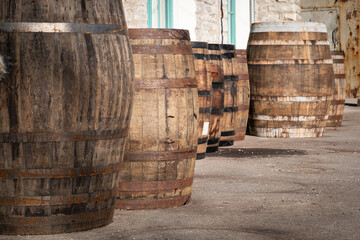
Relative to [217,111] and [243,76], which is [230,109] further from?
[217,111]

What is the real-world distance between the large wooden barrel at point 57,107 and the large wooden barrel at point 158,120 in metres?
0.59

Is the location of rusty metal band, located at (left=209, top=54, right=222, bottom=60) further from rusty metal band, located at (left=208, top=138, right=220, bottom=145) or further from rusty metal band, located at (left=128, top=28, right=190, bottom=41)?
rusty metal band, located at (left=128, top=28, right=190, bottom=41)

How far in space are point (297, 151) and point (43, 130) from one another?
4271 mm

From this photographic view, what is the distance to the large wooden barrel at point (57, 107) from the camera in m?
3.50

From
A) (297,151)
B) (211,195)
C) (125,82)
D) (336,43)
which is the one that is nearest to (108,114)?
(125,82)

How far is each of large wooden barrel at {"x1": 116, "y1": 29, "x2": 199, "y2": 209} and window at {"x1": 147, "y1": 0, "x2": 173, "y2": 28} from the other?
13.0 ft

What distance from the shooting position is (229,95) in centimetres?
753

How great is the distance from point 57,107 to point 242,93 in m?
4.68

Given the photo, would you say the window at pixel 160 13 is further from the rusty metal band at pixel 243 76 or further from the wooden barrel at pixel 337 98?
the wooden barrel at pixel 337 98

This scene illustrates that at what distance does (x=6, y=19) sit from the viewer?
11.6 feet

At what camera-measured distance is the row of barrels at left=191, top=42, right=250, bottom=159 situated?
616cm

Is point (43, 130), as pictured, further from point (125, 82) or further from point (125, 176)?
point (125, 176)

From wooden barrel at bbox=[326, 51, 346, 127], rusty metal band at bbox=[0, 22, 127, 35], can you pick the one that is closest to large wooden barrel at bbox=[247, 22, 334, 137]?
wooden barrel at bbox=[326, 51, 346, 127]

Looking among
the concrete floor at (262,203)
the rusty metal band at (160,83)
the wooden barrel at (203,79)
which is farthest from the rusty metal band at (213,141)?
the rusty metal band at (160,83)
